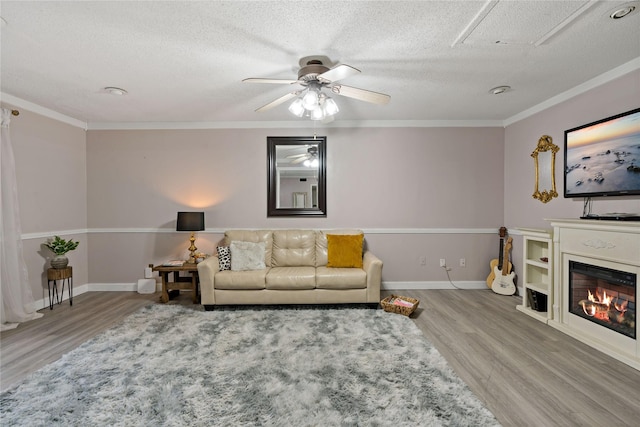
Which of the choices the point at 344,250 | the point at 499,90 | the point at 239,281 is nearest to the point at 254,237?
the point at 239,281

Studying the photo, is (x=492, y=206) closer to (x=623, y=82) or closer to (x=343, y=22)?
(x=623, y=82)

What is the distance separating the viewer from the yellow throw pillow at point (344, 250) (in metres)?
3.97

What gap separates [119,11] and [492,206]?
15.9 ft

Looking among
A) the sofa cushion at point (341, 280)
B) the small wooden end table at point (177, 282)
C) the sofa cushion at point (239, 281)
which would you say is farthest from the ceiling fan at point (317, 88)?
the small wooden end table at point (177, 282)

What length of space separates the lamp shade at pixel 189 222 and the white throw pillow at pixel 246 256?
559 mm

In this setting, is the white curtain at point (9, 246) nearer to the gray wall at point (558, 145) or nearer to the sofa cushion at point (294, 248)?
the sofa cushion at point (294, 248)

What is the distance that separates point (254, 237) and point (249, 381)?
2327 mm

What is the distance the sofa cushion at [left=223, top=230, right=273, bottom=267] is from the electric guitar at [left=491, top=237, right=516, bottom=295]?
3187 millimetres

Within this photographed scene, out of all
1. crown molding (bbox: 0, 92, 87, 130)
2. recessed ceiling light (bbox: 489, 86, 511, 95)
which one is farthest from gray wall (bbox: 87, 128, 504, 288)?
recessed ceiling light (bbox: 489, 86, 511, 95)

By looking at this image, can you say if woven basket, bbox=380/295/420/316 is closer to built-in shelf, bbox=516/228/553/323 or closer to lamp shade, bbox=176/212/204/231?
built-in shelf, bbox=516/228/553/323

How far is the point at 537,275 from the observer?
3707 mm

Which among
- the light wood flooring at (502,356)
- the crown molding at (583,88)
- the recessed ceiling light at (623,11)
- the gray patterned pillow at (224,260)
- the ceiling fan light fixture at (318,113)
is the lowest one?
the light wood flooring at (502,356)

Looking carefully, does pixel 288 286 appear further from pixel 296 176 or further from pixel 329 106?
pixel 329 106

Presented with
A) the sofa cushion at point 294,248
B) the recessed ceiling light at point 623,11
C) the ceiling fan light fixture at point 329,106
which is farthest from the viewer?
the sofa cushion at point 294,248
